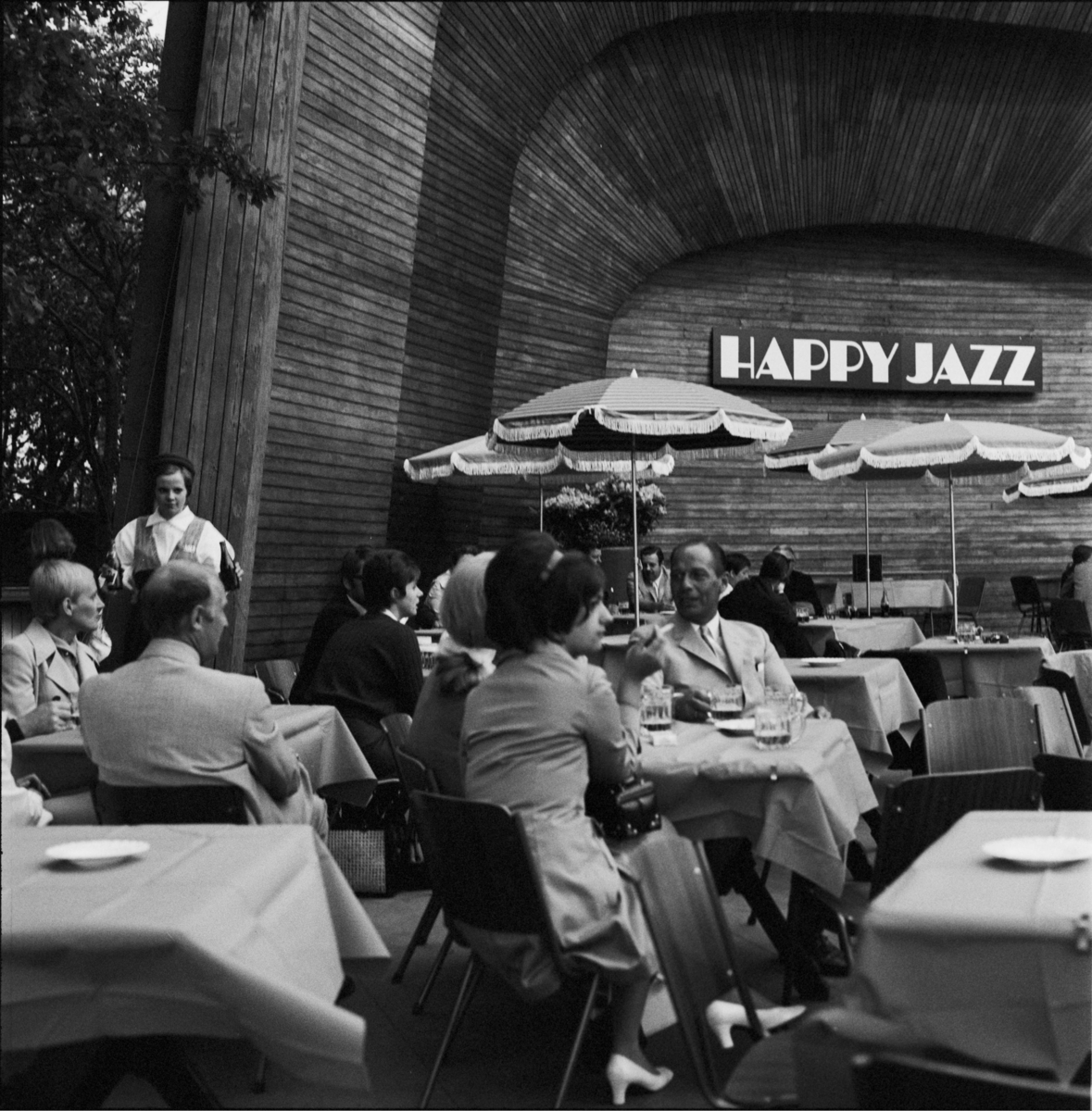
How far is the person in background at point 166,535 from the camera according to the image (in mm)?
6266

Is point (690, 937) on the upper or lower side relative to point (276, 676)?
upper

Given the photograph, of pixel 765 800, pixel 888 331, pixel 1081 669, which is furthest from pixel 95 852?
pixel 888 331

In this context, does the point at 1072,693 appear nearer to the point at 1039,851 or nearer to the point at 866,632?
the point at 1039,851

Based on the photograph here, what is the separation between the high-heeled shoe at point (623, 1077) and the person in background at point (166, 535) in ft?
12.2

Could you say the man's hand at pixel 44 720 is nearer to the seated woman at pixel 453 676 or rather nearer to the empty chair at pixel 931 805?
the seated woman at pixel 453 676

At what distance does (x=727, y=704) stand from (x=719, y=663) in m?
0.54

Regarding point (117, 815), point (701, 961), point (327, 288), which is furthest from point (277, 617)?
point (701, 961)

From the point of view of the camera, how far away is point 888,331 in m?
17.5

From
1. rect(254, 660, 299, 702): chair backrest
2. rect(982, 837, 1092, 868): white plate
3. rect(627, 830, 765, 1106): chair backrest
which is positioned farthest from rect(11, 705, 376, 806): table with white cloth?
rect(982, 837, 1092, 868): white plate

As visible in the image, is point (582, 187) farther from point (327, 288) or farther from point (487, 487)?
point (327, 288)

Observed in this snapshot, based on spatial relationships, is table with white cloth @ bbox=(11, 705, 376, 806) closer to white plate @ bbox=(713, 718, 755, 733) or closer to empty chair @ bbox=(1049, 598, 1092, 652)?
white plate @ bbox=(713, 718, 755, 733)

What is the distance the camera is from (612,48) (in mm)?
14758

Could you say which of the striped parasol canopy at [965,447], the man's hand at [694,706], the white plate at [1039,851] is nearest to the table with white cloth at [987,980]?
the white plate at [1039,851]

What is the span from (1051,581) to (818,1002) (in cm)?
1401
